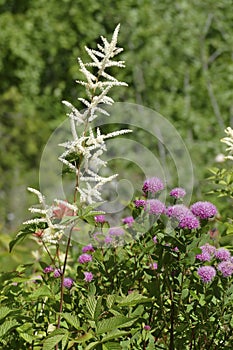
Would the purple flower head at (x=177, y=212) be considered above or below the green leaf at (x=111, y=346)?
above

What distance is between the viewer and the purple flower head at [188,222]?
124 centimetres

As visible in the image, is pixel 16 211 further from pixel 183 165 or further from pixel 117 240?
pixel 117 240

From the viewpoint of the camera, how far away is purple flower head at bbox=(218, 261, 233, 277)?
1.26m

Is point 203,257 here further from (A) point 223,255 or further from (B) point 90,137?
(B) point 90,137

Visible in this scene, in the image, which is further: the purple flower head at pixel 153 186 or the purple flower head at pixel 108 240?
the purple flower head at pixel 108 240

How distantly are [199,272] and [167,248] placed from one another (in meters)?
0.08

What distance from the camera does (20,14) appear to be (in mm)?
8039

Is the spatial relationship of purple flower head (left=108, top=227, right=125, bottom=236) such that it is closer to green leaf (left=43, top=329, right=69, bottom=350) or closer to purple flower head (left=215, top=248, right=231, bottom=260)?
purple flower head (left=215, top=248, right=231, bottom=260)

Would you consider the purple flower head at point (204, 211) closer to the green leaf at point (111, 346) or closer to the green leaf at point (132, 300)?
the green leaf at point (132, 300)

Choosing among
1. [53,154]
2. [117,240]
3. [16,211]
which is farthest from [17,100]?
[117,240]

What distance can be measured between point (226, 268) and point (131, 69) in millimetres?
5525

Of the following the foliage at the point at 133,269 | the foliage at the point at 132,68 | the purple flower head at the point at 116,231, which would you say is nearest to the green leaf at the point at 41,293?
the foliage at the point at 133,269

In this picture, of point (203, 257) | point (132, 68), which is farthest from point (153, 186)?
point (132, 68)

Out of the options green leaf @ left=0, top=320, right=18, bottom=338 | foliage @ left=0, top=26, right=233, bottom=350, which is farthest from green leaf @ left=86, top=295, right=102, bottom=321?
green leaf @ left=0, top=320, right=18, bottom=338
